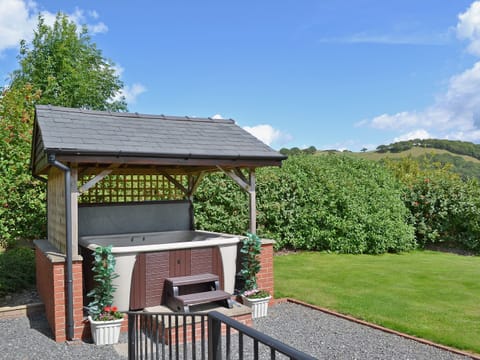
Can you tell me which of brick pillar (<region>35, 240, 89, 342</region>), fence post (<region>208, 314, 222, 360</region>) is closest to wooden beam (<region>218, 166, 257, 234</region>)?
brick pillar (<region>35, 240, 89, 342</region>)

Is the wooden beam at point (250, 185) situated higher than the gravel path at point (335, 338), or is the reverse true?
the wooden beam at point (250, 185)

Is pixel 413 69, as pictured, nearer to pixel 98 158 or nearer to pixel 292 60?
pixel 292 60

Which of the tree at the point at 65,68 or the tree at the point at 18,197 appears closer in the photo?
the tree at the point at 18,197

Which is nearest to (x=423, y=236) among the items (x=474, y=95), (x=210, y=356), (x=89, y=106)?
(x=210, y=356)

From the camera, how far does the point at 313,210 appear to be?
1116 cm

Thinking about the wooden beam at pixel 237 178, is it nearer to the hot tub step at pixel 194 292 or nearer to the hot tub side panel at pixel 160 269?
the hot tub side panel at pixel 160 269

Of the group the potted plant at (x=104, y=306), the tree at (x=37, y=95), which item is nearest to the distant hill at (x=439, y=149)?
the tree at (x=37, y=95)

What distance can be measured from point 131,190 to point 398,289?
214 inches

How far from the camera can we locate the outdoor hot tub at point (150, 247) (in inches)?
216

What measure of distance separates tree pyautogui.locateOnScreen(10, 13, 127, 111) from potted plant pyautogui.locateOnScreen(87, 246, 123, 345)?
1700cm

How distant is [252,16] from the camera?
473 inches

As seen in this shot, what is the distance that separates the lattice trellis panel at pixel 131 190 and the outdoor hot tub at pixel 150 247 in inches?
40.1

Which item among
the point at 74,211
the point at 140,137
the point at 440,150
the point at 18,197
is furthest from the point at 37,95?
the point at 440,150

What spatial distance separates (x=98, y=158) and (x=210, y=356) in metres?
3.93
